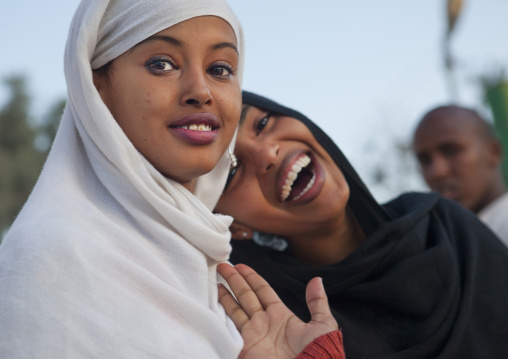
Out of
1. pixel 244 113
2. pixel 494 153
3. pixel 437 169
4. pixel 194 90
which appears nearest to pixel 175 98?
pixel 194 90

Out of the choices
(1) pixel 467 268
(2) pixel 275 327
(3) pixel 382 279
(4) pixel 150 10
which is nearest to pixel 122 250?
(2) pixel 275 327

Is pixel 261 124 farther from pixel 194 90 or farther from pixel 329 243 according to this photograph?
pixel 194 90

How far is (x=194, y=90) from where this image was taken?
6.68 feet

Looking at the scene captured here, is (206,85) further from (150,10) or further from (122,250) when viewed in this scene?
(122,250)

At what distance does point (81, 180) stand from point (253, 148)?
3.21ft

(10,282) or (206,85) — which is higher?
(206,85)

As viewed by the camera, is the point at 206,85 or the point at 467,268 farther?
the point at 467,268

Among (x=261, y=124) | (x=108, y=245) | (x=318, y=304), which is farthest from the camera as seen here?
(x=261, y=124)

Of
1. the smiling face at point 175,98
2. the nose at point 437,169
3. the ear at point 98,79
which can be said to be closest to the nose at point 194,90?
the smiling face at point 175,98

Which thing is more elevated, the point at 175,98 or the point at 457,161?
the point at 175,98

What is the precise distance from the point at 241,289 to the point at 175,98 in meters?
0.69

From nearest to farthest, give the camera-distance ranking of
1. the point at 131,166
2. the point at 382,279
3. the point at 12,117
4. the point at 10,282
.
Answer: the point at 10,282 < the point at 131,166 < the point at 382,279 < the point at 12,117

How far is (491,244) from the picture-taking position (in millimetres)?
3043

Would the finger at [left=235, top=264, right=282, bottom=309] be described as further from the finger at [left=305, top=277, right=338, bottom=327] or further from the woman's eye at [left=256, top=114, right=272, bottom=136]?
the woman's eye at [left=256, top=114, right=272, bottom=136]
